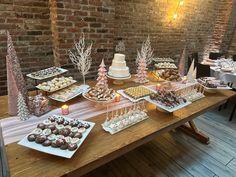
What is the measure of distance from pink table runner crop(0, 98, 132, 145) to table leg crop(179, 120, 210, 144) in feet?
4.01

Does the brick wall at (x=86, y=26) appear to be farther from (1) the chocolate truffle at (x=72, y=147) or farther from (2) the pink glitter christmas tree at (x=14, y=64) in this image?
(1) the chocolate truffle at (x=72, y=147)

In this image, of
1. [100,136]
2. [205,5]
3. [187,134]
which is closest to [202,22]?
[205,5]

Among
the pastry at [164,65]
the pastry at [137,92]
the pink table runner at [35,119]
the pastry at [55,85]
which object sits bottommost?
the pink table runner at [35,119]

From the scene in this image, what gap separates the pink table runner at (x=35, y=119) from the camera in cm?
114

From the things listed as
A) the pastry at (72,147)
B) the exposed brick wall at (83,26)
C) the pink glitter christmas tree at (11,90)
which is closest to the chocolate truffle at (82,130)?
the pastry at (72,147)

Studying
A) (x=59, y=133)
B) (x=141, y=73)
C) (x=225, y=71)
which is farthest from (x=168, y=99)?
(x=225, y=71)

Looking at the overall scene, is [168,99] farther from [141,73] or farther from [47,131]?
[47,131]

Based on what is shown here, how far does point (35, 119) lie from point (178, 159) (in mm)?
1530

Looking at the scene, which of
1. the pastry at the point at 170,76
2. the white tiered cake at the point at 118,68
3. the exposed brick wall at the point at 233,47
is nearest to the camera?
the white tiered cake at the point at 118,68

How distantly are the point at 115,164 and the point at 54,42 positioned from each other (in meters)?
1.64

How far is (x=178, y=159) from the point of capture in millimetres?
2012

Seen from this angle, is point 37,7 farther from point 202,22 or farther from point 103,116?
point 202,22

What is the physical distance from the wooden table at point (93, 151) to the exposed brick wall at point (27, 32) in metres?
1.46

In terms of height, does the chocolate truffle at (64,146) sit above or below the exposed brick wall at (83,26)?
below
